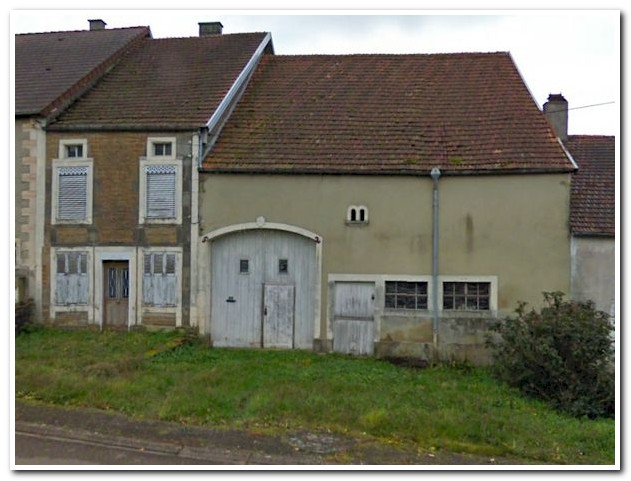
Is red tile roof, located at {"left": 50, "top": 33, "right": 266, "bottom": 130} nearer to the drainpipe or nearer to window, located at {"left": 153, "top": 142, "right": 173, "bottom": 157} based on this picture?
window, located at {"left": 153, "top": 142, "right": 173, "bottom": 157}

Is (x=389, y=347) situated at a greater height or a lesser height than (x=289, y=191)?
lesser

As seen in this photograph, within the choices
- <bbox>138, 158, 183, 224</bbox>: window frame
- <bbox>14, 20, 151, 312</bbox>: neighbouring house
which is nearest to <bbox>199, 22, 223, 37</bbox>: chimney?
<bbox>14, 20, 151, 312</bbox>: neighbouring house

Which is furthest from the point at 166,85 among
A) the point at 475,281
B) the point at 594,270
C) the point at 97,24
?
the point at 594,270

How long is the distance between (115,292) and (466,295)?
7.80 metres

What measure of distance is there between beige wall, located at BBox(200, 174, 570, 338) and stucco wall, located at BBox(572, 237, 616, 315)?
22cm

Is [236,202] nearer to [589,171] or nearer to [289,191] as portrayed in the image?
[289,191]

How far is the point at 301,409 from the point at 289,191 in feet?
19.0

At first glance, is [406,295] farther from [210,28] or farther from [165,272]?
[210,28]

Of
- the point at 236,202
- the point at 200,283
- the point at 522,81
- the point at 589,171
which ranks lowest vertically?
the point at 200,283

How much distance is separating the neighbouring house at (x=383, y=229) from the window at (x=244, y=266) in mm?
38

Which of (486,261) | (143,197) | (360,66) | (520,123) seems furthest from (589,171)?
(143,197)

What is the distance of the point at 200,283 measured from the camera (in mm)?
12734

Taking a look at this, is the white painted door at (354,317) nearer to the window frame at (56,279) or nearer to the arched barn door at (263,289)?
the arched barn door at (263,289)

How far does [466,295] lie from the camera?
12125mm
